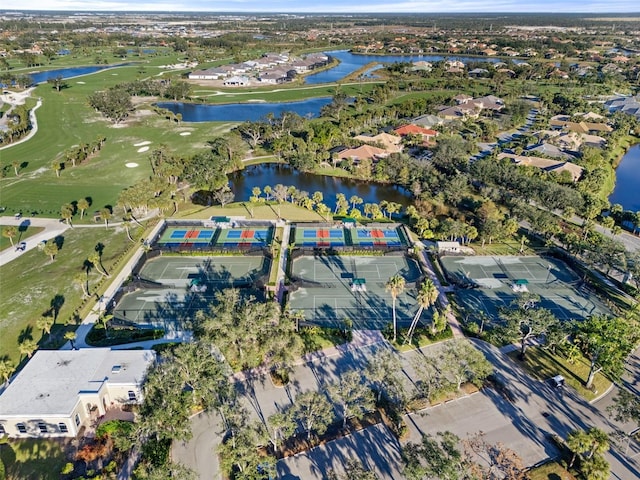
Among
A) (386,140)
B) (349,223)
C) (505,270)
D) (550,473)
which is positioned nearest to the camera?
(550,473)

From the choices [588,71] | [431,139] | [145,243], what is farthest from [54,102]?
[588,71]

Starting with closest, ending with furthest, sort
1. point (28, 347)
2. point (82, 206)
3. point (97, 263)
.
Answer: point (28, 347) < point (97, 263) < point (82, 206)

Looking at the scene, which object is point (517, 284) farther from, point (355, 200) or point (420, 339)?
point (355, 200)

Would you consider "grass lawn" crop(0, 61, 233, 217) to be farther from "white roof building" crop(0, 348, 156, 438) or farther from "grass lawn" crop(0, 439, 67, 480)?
"grass lawn" crop(0, 439, 67, 480)

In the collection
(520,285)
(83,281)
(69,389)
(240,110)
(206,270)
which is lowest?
(240,110)

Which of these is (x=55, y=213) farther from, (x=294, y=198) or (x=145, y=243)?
(x=294, y=198)

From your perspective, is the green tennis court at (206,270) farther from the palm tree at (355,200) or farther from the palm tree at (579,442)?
the palm tree at (579,442)

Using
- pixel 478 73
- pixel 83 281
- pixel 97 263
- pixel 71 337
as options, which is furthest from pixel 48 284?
pixel 478 73

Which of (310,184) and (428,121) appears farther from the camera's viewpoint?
(428,121)
